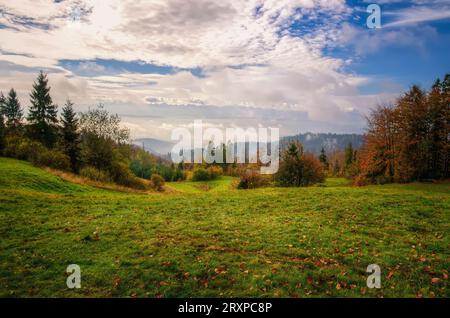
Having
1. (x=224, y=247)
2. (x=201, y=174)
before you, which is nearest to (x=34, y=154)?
(x=224, y=247)

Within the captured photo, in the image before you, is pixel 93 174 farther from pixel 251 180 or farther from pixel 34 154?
pixel 251 180

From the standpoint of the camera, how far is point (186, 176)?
303ft

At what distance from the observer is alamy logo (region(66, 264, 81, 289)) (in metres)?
8.71

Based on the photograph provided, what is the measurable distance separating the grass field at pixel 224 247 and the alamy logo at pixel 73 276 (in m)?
0.16

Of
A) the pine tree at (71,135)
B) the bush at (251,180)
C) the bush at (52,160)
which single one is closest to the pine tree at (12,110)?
the pine tree at (71,135)

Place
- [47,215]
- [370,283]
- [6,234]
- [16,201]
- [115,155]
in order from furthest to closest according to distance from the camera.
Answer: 1. [115,155]
2. [16,201]
3. [47,215]
4. [6,234]
5. [370,283]

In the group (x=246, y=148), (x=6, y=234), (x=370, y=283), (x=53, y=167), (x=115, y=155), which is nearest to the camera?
(x=370, y=283)

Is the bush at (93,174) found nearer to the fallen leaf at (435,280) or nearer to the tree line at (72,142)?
the tree line at (72,142)

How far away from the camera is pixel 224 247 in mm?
11727

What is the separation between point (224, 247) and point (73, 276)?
5.50 meters

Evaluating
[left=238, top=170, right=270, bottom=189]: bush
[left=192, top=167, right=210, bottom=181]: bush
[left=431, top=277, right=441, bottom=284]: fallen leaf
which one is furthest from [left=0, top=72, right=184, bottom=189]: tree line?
[left=431, top=277, right=441, bottom=284]: fallen leaf
